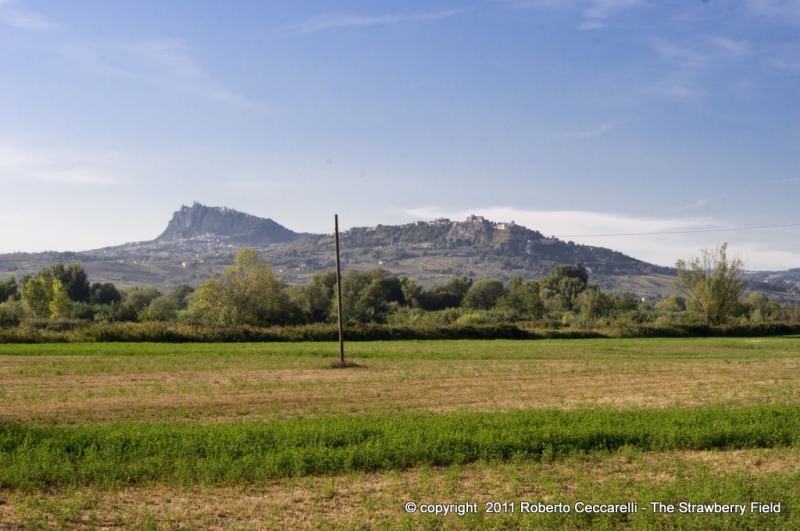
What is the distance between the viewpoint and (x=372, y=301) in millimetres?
123875

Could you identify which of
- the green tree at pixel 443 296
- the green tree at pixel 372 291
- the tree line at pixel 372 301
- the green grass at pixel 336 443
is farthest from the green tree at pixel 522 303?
the green grass at pixel 336 443

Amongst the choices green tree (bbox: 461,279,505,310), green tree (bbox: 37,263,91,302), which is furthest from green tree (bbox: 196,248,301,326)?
green tree (bbox: 37,263,91,302)

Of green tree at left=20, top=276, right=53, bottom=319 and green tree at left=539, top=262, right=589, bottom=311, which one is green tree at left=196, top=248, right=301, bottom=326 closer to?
green tree at left=20, top=276, right=53, bottom=319

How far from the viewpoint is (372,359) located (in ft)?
131

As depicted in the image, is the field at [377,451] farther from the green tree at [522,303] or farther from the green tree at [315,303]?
the green tree at [522,303]

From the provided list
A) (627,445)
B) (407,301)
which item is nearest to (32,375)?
(627,445)

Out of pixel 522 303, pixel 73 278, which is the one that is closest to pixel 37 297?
pixel 73 278

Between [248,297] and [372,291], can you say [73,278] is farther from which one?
[248,297]

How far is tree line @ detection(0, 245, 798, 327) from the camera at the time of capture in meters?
77.4

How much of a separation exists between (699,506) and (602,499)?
1.55 metres

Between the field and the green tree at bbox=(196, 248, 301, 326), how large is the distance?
47.1 metres

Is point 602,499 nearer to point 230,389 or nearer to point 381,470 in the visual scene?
point 381,470

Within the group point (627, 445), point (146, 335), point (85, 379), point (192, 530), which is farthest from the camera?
point (146, 335)

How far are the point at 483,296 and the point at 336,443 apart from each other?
124871 millimetres
